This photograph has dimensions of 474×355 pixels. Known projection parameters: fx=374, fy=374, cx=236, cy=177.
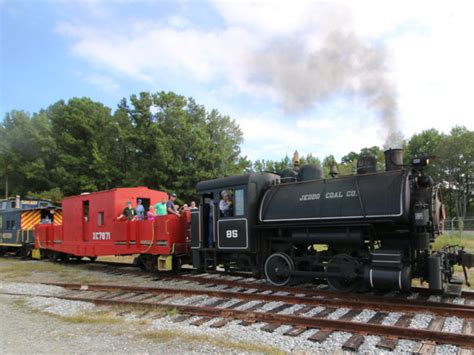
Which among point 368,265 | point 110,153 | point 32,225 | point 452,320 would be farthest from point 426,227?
point 110,153

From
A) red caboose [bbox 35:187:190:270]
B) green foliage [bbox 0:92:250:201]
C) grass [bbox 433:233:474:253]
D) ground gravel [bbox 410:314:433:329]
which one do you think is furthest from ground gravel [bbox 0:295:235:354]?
green foliage [bbox 0:92:250:201]

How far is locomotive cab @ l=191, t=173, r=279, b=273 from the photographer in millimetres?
9586

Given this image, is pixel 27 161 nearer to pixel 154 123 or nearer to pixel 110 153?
pixel 110 153

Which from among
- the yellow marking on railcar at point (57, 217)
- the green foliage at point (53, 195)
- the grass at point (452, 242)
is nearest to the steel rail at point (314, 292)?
the grass at point (452, 242)

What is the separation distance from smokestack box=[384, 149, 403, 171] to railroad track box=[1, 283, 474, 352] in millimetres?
2738

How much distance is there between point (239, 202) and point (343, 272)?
3194 millimetres

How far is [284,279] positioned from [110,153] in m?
34.2

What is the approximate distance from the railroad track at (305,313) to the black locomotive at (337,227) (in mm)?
711

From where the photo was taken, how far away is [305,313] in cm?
693

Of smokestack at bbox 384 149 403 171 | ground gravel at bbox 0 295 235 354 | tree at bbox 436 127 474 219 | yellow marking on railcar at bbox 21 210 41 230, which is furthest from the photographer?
tree at bbox 436 127 474 219

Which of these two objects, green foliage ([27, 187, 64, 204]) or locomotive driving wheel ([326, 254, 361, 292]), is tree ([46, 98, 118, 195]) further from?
locomotive driving wheel ([326, 254, 361, 292])

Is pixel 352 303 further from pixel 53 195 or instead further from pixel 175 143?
pixel 53 195

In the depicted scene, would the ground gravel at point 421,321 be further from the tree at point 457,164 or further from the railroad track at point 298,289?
the tree at point 457,164

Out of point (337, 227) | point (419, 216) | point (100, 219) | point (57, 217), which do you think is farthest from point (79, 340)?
point (57, 217)
